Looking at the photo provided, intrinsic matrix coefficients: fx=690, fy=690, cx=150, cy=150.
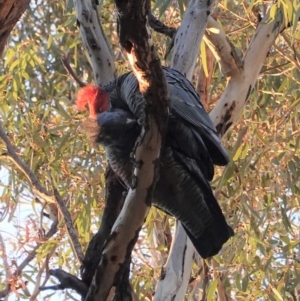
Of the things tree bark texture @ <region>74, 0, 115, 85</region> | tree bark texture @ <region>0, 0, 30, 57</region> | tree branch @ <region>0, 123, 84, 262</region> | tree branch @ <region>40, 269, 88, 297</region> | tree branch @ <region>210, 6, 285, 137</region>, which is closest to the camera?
tree bark texture @ <region>0, 0, 30, 57</region>

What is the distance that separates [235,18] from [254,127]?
435mm

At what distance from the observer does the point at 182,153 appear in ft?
5.37

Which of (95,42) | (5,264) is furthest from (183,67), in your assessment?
(5,264)

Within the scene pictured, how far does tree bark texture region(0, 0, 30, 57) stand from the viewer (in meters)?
1.08

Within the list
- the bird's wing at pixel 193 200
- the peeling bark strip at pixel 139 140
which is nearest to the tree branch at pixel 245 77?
the bird's wing at pixel 193 200

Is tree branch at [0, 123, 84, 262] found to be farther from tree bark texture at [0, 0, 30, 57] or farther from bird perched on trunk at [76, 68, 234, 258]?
tree bark texture at [0, 0, 30, 57]

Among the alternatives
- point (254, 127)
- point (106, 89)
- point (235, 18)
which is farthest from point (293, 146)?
point (106, 89)

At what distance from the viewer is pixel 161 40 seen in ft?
8.96

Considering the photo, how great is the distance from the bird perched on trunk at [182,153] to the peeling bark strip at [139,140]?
252 millimetres

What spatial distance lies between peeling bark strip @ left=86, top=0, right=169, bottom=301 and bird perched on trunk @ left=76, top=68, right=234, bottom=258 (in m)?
0.25

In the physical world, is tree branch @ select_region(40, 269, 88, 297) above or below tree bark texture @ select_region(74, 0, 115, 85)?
below

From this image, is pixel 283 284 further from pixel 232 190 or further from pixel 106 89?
pixel 106 89

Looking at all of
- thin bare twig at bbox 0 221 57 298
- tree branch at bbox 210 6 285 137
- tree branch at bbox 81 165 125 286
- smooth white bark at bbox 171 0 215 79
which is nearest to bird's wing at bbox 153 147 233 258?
tree branch at bbox 81 165 125 286

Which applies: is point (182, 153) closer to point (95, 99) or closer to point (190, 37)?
point (95, 99)
